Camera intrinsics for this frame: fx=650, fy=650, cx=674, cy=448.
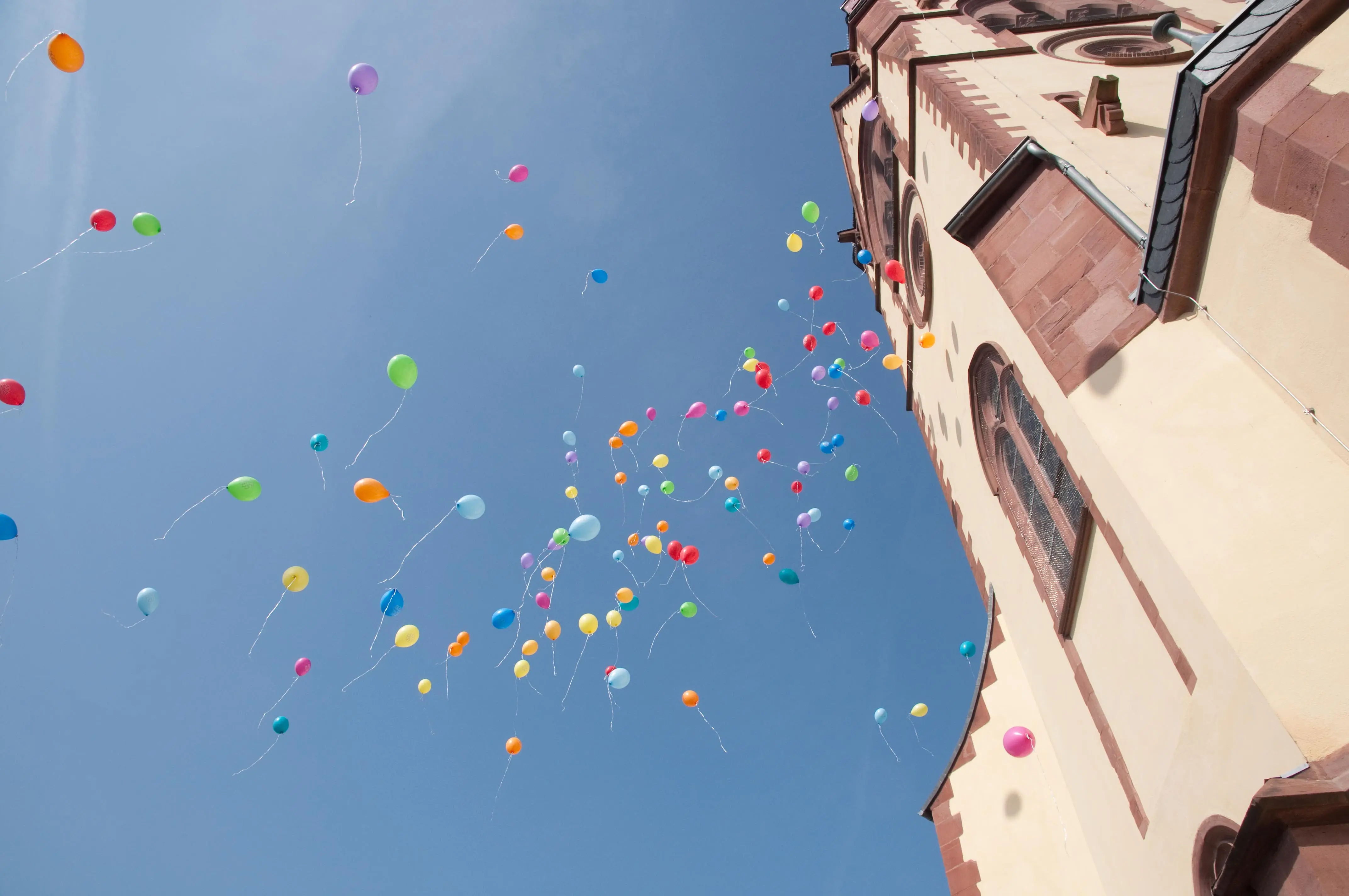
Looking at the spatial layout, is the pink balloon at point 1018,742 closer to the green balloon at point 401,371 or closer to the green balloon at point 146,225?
the green balloon at point 401,371

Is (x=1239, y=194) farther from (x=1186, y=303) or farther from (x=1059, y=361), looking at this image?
(x=1059, y=361)

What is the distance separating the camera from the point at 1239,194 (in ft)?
14.2

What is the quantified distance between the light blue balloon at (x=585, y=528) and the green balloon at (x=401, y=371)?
10.3 ft

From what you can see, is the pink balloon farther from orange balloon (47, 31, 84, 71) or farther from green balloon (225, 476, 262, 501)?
orange balloon (47, 31, 84, 71)

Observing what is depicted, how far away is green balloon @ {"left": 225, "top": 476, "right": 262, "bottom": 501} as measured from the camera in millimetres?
8680

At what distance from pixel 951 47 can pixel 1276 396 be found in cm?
990

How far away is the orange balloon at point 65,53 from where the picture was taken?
7.53 metres

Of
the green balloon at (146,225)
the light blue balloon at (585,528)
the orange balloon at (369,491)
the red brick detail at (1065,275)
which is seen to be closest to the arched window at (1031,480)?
the red brick detail at (1065,275)

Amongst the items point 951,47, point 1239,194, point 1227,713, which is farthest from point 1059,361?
point 951,47

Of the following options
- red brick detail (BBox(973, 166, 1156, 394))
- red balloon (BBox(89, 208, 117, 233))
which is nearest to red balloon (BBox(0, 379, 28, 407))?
red balloon (BBox(89, 208, 117, 233))

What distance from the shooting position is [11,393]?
8180mm

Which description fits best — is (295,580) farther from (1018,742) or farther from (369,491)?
(1018,742)

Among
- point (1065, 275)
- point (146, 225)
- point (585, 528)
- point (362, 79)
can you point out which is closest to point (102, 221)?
point (146, 225)

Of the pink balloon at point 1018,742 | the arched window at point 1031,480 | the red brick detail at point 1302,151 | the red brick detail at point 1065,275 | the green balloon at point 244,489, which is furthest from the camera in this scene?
the green balloon at point 244,489
